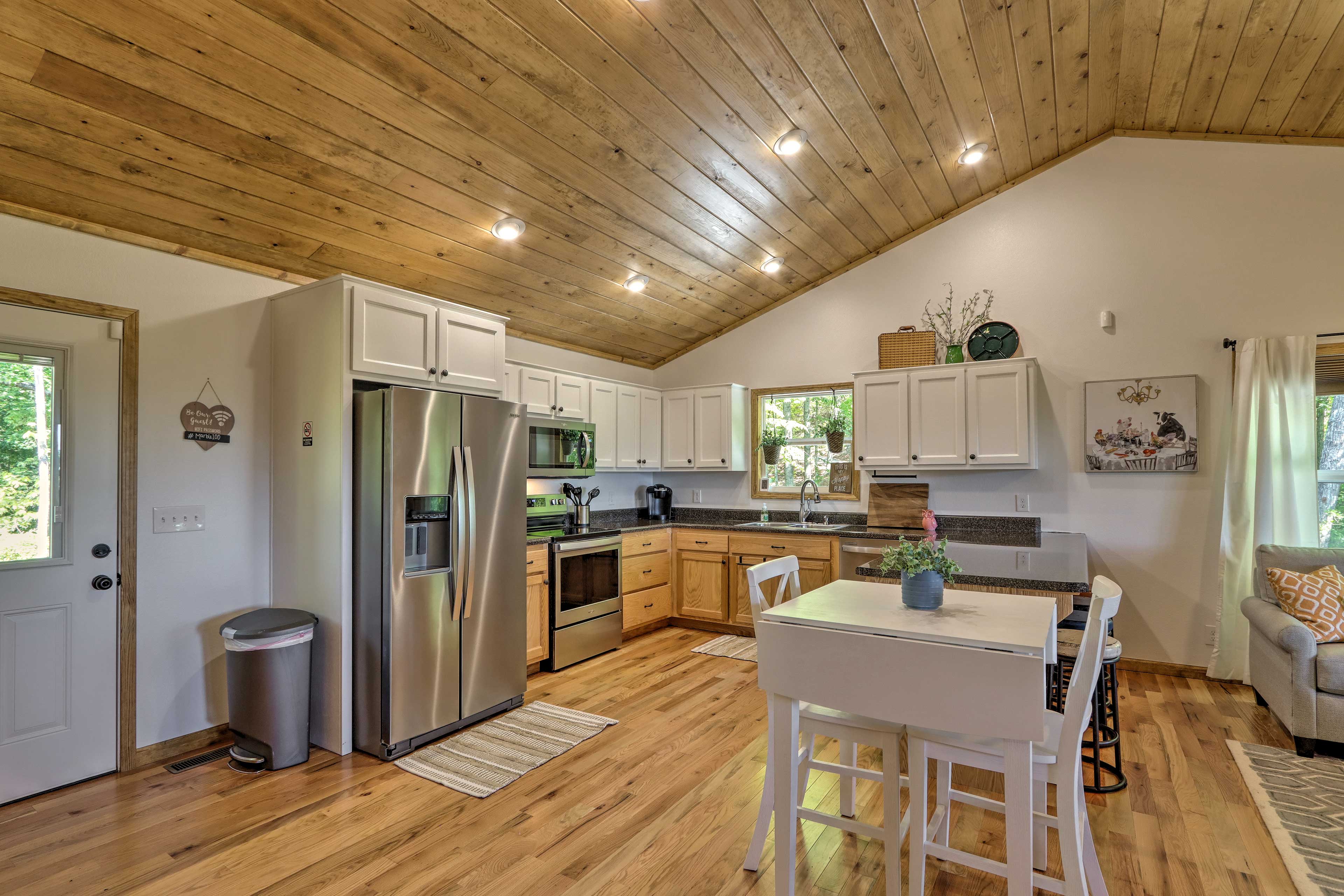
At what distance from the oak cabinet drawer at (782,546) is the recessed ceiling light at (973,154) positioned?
2.61m

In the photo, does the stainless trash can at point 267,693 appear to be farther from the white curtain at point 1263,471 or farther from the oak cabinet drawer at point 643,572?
the white curtain at point 1263,471

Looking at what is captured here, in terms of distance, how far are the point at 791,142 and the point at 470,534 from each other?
2563 mm

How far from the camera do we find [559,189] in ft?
11.6

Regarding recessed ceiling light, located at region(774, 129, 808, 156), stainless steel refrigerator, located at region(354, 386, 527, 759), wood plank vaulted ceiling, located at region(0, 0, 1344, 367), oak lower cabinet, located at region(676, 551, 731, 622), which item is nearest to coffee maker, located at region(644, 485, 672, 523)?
oak lower cabinet, located at region(676, 551, 731, 622)

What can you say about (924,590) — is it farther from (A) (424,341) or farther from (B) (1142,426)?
(B) (1142,426)

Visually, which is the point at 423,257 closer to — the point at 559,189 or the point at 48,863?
the point at 559,189

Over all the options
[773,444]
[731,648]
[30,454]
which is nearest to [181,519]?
[30,454]

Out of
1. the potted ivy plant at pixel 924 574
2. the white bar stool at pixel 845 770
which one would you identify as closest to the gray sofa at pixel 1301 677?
the white bar stool at pixel 845 770

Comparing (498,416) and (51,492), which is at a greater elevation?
(498,416)

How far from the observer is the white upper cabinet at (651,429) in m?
5.74

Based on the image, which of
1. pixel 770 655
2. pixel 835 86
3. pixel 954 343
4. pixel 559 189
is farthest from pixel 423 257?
pixel 954 343

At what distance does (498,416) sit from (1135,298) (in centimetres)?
406

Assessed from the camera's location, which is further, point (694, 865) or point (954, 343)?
point (954, 343)

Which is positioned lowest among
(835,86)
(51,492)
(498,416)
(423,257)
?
(51,492)
